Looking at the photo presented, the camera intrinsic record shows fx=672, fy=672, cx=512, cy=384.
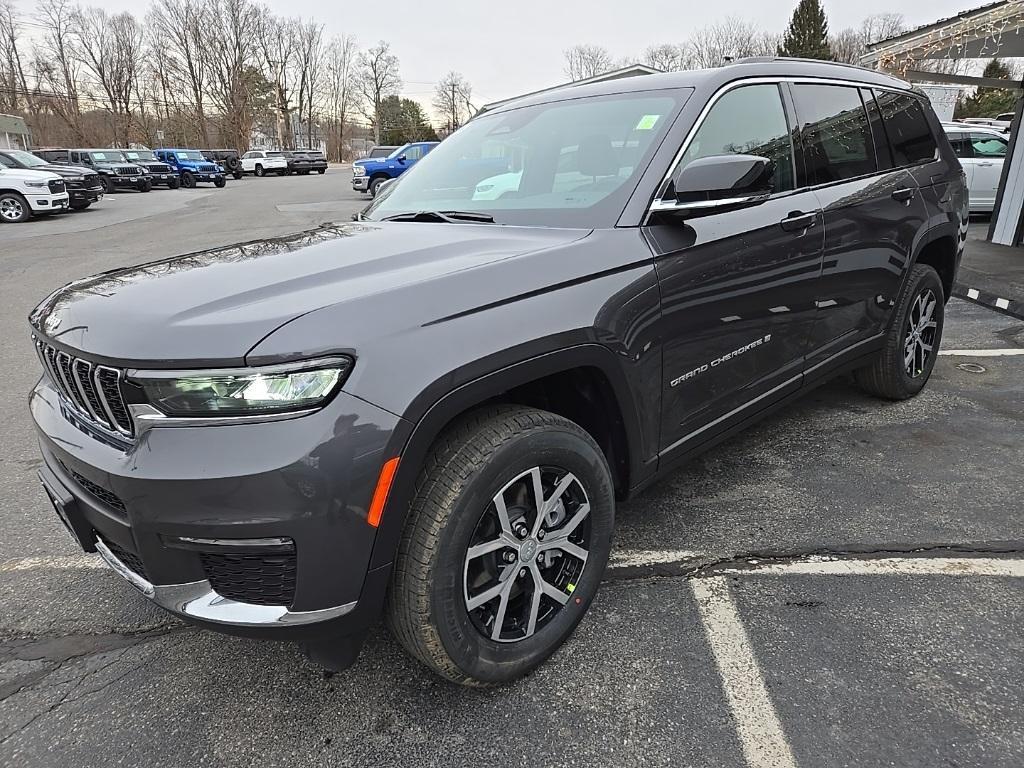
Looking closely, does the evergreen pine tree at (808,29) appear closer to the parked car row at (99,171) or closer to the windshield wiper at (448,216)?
the parked car row at (99,171)

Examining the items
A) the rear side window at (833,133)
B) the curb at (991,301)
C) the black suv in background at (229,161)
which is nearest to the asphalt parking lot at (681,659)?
the rear side window at (833,133)

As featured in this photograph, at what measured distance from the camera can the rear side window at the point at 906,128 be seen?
12.3 feet

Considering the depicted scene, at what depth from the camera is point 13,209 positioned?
1714 centimetres

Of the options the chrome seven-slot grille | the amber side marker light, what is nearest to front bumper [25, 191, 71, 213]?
the chrome seven-slot grille

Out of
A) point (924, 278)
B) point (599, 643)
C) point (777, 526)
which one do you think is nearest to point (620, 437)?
point (599, 643)

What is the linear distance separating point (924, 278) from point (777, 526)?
6.74 ft

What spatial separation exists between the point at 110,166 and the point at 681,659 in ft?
Answer: 108

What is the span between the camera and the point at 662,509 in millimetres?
3098

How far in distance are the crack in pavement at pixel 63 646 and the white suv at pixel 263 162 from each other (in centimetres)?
4792

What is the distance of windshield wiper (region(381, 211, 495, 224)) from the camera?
8.46ft

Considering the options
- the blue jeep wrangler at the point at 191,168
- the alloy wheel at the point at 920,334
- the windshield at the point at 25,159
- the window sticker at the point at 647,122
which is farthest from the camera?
the blue jeep wrangler at the point at 191,168

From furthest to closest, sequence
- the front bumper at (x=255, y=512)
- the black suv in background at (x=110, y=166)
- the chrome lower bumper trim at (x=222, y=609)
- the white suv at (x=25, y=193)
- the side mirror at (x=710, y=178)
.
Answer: the black suv in background at (x=110, y=166) → the white suv at (x=25, y=193) → the side mirror at (x=710, y=178) → the chrome lower bumper trim at (x=222, y=609) → the front bumper at (x=255, y=512)

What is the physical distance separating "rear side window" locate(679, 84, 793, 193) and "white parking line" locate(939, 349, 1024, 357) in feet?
11.4

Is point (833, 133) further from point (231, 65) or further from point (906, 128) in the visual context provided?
point (231, 65)
